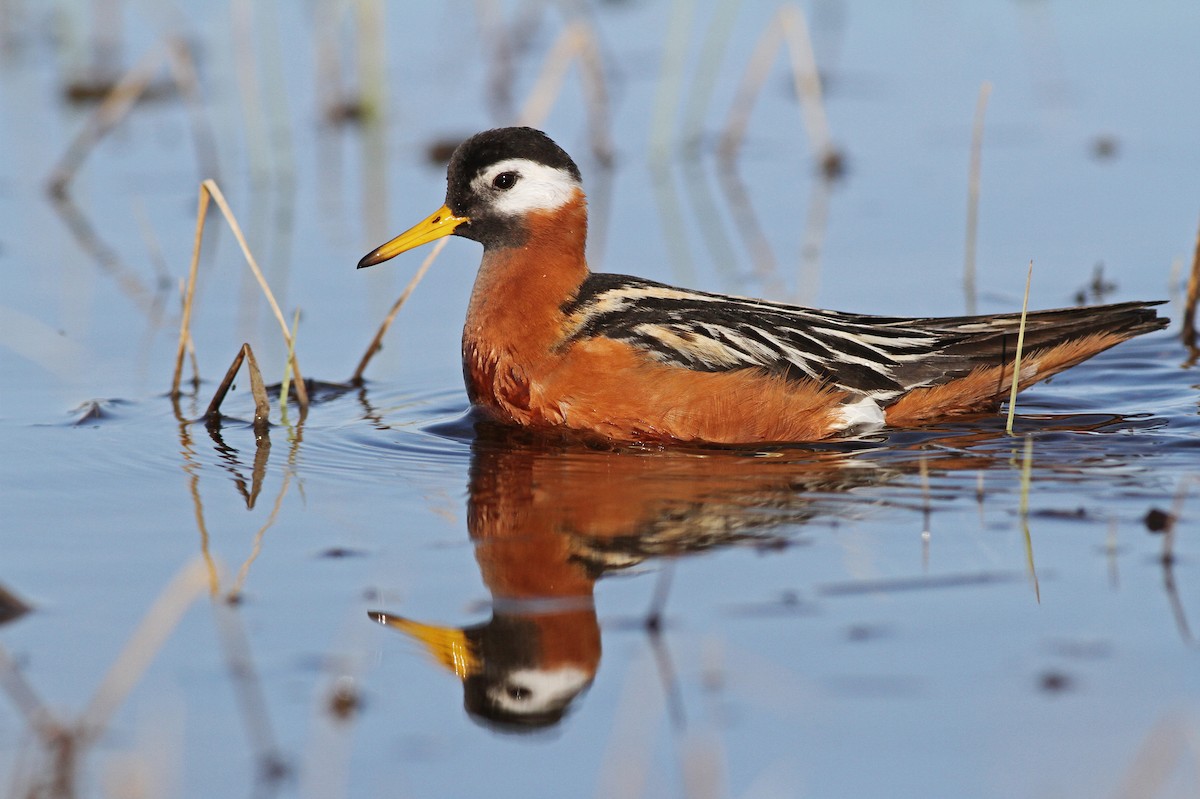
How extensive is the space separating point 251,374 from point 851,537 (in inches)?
125

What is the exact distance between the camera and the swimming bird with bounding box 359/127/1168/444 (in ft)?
26.1

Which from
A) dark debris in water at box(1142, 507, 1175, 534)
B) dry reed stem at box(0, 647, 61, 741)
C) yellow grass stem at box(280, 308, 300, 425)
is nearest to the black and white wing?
yellow grass stem at box(280, 308, 300, 425)

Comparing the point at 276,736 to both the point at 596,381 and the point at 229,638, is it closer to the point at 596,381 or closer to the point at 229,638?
the point at 229,638

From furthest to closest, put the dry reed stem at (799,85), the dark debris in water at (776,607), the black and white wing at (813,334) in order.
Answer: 1. the dry reed stem at (799,85)
2. the black and white wing at (813,334)
3. the dark debris in water at (776,607)

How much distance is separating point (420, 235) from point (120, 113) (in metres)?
5.05

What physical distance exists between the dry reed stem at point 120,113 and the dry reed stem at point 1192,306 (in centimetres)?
719

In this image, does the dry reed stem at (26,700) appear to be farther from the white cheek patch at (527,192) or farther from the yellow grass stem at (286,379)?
the white cheek patch at (527,192)

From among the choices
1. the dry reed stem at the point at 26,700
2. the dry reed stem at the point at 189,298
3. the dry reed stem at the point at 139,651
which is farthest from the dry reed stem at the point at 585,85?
the dry reed stem at the point at 26,700

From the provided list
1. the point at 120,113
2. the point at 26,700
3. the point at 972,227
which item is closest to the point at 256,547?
the point at 26,700

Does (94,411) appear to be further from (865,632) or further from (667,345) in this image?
(865,632)

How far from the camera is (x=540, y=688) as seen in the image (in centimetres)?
530

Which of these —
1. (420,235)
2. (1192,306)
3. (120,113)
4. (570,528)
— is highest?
(120,113)

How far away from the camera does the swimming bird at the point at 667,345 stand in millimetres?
7961

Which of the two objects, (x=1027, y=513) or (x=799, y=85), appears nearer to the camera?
(x=1027, y=513)
